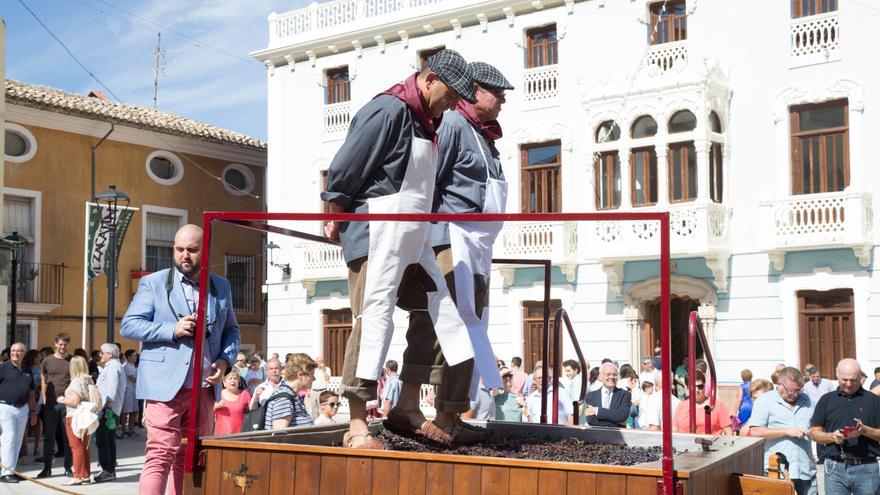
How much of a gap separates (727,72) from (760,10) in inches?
53.0

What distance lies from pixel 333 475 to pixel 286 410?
13.6 ft

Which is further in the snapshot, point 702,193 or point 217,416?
point 702,193

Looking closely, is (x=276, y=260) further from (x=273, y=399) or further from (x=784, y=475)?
(x=784, y=475)

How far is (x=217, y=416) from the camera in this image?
32.7 ft

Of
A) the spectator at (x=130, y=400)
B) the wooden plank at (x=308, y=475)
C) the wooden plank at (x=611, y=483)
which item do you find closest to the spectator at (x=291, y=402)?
the wooden plank at (x=308, y=475)

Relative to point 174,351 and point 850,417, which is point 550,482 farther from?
point 850,417

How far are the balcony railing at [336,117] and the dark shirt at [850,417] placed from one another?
20.8 metres

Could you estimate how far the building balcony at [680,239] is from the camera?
73.8 feet

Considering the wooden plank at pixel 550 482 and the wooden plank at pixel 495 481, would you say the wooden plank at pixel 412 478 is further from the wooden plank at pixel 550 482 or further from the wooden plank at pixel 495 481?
the wooden plank at pixel 550 482

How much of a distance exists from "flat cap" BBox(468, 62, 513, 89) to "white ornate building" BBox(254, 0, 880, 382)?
17.0 m

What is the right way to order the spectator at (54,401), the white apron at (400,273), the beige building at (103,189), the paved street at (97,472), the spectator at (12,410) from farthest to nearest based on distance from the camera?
the beige building at (103,189)
the spectator at (54,401)
the spectator at (12,410)
the paved street at (97,472)
the white apron at (400,273)

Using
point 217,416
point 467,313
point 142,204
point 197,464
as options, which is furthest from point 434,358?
point 142,204

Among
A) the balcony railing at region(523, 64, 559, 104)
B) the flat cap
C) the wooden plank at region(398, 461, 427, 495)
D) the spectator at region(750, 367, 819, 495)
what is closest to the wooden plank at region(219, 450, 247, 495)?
the wooden plank at region(398, 461, 427, 495)

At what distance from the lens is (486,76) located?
17.3 feet
